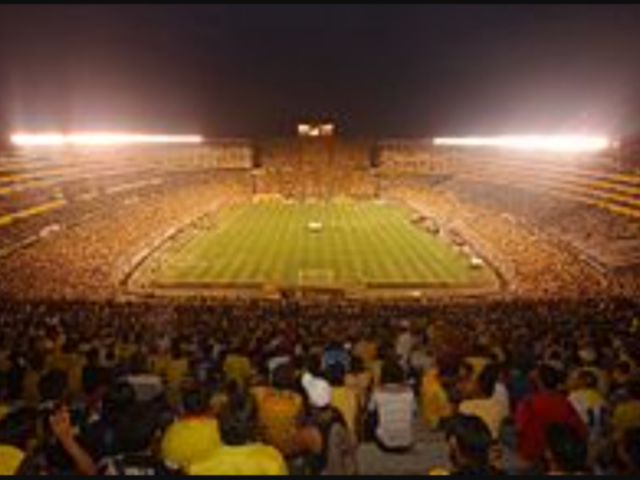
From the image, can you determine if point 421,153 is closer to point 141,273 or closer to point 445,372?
point 141,273

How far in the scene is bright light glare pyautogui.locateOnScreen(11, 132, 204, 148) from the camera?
290 ft

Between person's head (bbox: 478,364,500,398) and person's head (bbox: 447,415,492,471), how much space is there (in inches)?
161

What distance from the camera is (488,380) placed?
37.9 feet

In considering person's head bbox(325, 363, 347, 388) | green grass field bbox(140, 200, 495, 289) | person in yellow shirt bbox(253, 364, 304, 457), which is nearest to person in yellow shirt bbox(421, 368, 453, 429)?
person's head bbox(325, 363, 347, 388)

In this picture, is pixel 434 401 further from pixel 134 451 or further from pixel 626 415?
pixel 134 451

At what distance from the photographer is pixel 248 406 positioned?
399 inches

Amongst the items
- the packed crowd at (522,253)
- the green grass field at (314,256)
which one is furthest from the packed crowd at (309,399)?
the green grass field at (314,256)

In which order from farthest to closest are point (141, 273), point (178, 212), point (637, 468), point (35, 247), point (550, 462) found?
point (178, 212)
point (35, 247)
point (141, 273)
point (637, 468)
point (550, 462)

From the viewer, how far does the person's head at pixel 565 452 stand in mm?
6711

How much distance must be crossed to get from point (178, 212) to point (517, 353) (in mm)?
64246

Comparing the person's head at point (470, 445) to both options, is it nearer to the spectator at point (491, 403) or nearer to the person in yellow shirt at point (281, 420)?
the spectator at point (491, 403)

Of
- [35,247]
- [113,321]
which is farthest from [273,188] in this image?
[113,321]

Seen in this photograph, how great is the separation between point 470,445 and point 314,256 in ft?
161

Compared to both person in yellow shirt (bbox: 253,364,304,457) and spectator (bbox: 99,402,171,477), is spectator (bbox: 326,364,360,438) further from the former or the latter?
spectator (bbox: 99,402,171,477)
